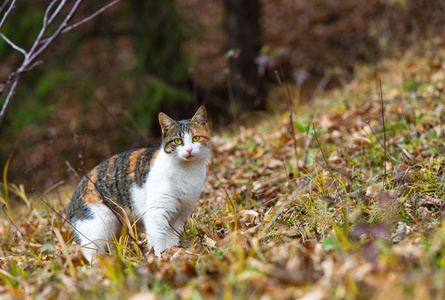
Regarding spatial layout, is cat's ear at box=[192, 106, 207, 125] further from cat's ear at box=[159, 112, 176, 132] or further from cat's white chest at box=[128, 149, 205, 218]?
cat's white chest at box=[128, 149, 205, 218]

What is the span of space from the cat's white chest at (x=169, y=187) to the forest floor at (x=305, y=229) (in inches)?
10.7

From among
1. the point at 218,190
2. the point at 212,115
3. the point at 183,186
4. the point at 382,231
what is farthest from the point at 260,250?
the point at 212,115

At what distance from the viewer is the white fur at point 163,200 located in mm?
2863

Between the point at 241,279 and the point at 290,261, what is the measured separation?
0.24 meters

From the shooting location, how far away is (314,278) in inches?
64.9

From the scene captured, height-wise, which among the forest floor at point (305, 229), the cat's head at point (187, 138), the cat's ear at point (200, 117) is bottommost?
the forest floor at point (305, 229)

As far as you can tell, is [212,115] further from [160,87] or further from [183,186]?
[183,186]

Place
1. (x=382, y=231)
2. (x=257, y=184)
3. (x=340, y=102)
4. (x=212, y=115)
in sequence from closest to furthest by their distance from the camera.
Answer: (x=382, y=231)
(x=257, y=184)
(x=340, y=102)
(x=212, y=115)

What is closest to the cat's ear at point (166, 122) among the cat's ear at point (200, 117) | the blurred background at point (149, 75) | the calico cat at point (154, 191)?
the calico cat at point (154, 191)

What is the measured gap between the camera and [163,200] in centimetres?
288

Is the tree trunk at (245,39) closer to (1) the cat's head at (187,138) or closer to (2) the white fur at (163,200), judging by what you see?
(1) the cat's head at (187,138)

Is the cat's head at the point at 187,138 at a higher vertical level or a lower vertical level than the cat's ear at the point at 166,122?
lower

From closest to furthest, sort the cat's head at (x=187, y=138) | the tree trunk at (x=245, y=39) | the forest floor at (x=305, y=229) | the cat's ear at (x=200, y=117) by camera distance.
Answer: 1. the forest floor at (x=305, y=229)
2. the cat's head at (x=187, y=138)
3. the cat's ear at (x=200, y=117)
4. the tree trunk at (x=245, y=39)

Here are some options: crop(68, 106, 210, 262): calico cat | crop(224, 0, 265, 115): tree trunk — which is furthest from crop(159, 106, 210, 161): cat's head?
crop(224, 0, 265, 115): tree trunk
